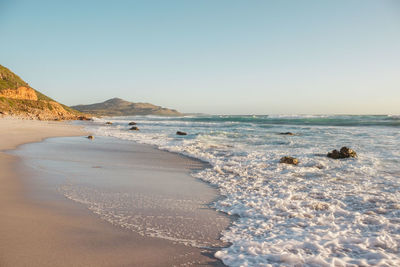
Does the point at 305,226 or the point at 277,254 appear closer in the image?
the point at 277,254

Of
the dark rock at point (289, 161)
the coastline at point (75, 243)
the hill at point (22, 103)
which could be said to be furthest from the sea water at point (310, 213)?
the hill at point (22, 103)

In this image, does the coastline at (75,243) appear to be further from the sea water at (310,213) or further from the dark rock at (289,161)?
the dark rock at (289,161)

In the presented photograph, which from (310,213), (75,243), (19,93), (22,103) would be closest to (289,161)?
(310,213)

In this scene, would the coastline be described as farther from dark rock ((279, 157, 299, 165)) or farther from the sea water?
dark rock ((279, 157, 299, 165))

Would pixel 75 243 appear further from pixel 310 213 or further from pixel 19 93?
pixel 19 93

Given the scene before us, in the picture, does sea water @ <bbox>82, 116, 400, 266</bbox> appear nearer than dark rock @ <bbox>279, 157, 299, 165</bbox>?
Yes

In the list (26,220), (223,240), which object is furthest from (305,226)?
(26,220)

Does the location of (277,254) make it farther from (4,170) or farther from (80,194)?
(4,170)

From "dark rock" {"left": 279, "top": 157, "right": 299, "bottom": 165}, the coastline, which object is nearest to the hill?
"dark rock" {"left": 279, "top": 157, "right": 299, "bottom": 165}

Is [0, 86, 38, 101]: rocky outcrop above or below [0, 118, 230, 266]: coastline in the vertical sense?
above

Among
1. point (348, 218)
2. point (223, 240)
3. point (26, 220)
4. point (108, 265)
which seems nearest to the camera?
point (108, 265)

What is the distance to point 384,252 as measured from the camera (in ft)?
9.19

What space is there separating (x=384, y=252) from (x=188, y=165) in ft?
20.2

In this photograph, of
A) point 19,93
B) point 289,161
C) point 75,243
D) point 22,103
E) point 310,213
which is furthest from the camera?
point 19,93
